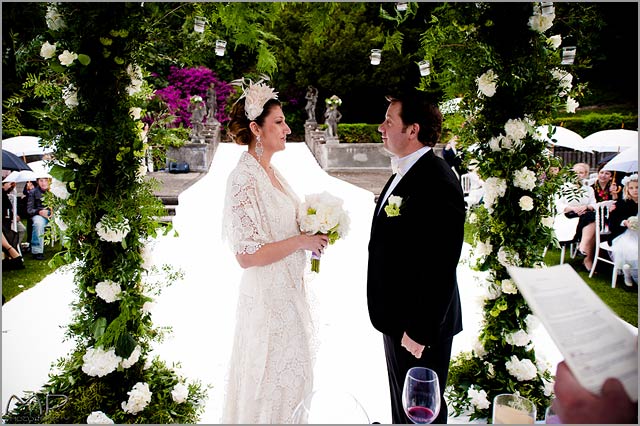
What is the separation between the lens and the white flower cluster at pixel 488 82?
3094 millimetres

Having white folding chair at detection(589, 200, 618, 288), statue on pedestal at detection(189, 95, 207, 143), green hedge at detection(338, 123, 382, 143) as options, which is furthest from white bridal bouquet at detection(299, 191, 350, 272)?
green hedge at detection(338, 123, 382, 143)

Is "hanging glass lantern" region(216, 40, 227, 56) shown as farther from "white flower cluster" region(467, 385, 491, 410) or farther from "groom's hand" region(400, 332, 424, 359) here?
"white flower cluster" region(467, 385, 491, 410)

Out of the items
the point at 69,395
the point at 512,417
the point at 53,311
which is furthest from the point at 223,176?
the point at 512,417

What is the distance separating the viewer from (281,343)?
2.85 m

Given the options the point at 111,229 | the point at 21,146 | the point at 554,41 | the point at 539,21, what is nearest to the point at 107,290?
the point at 111,229

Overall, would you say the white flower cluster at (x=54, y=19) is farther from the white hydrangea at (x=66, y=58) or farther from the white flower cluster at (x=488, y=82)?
the white flower cluster at (x=488, y=82)

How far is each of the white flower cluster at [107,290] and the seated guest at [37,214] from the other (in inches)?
209

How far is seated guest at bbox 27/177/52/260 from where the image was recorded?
25.3 feet

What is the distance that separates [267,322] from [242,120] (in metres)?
1.09

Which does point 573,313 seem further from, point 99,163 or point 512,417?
point 99,163

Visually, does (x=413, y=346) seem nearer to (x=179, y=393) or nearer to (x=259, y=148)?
(x=259, y=148)

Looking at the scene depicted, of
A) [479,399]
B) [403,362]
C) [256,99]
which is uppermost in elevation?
[256,99]

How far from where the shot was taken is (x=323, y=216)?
2.71m

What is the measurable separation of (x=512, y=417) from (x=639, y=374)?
53 cm
